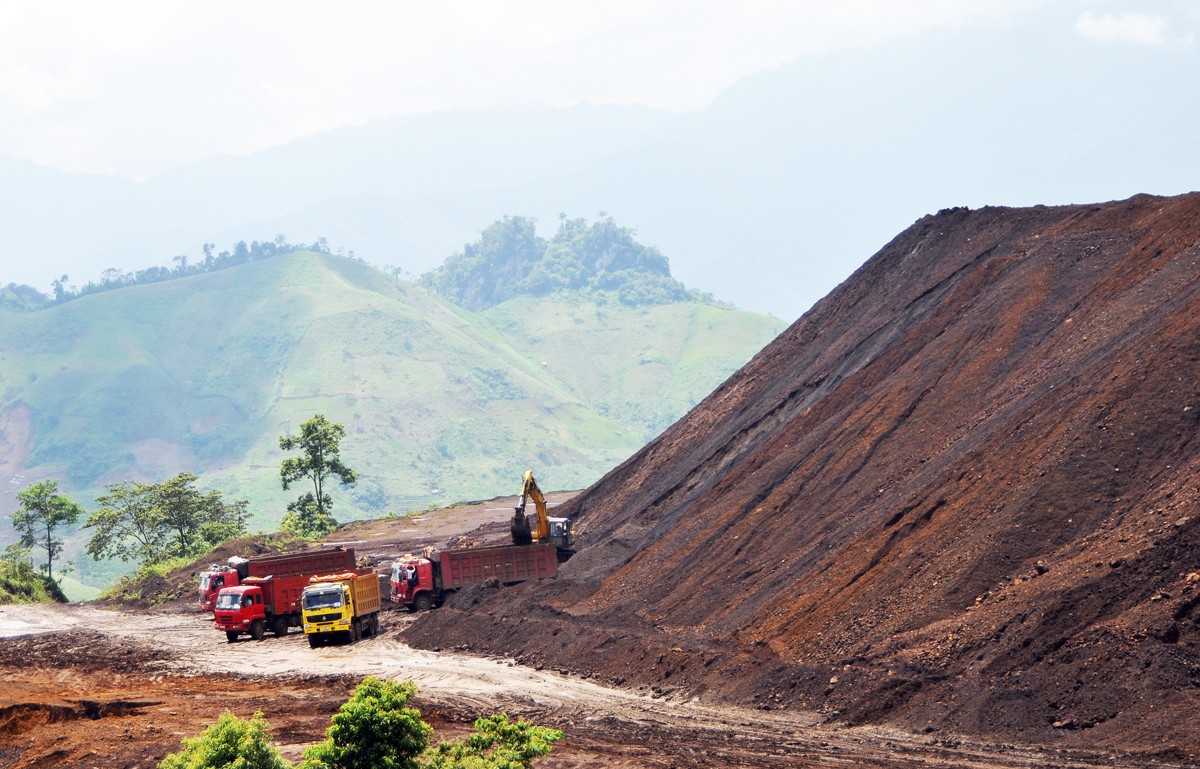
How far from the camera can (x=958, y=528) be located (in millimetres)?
27688

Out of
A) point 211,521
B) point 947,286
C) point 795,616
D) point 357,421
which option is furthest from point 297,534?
point 357,421

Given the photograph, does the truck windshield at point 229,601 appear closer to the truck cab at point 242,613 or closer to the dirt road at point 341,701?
the truck cab at point 242,613

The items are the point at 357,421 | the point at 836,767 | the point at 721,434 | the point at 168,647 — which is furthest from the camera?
the point at 357,421

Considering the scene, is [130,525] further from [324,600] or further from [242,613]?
[324,600]

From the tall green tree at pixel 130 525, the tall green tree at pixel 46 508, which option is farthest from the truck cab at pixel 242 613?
the tall green tree at pixel 46 508

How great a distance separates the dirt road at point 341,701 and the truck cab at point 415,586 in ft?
10.1

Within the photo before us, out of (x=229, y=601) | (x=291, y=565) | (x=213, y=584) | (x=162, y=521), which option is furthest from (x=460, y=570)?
(x=162, y=521)

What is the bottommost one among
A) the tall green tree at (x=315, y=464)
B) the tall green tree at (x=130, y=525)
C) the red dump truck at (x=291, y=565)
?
the red dump truck at (x=291, y=565)

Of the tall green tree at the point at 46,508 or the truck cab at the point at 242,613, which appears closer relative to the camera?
the truck cab at the point at 242,613

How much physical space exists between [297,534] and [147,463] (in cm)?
13662

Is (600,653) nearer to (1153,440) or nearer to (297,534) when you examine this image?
(1153,440)

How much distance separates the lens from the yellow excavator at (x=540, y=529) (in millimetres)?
47938

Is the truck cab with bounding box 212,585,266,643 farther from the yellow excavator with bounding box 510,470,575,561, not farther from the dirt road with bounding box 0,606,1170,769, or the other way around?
the yellow excavator with bounding box 510,470,575,561

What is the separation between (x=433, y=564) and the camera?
45.6 meters
